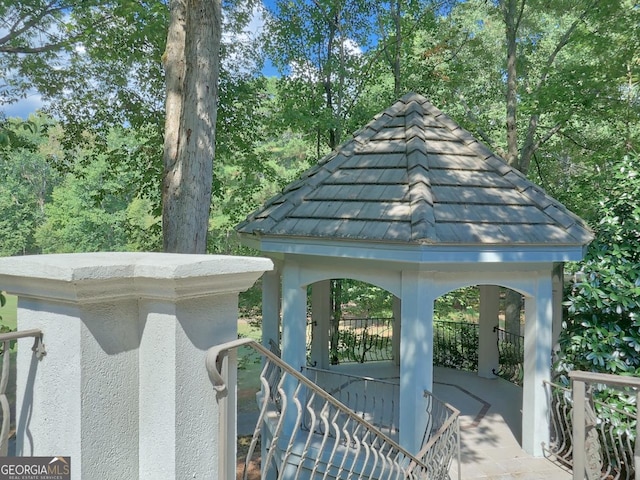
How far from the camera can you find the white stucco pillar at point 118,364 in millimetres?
1389

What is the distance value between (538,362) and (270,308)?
4.28 m

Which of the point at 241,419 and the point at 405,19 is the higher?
the point at 405,19

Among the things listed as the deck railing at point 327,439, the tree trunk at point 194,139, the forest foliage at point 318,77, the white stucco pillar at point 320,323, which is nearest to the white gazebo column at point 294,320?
the deck railing at point 327,439

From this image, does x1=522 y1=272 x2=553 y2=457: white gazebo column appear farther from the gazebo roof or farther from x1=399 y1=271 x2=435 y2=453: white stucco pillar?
x1=399 y1=271 x2=435 y2=453: white stucco pillar

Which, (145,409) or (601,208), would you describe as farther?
(601,208)

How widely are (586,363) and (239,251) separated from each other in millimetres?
15313

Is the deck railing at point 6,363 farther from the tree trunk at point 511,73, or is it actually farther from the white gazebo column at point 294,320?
the tree trunk at point 511,73

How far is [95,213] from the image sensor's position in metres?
34.1

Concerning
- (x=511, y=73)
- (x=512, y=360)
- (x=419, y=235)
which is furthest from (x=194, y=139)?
(x=512, y=360)

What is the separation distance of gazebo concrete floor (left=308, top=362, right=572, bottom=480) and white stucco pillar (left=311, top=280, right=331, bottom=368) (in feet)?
1.88

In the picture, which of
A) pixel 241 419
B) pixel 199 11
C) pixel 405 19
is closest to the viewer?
pixel 199 11

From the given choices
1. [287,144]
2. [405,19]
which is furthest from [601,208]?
[287,144]

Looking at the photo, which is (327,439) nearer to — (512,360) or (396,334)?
(396,334)

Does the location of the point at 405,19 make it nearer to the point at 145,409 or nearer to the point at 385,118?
the point at 385,118
